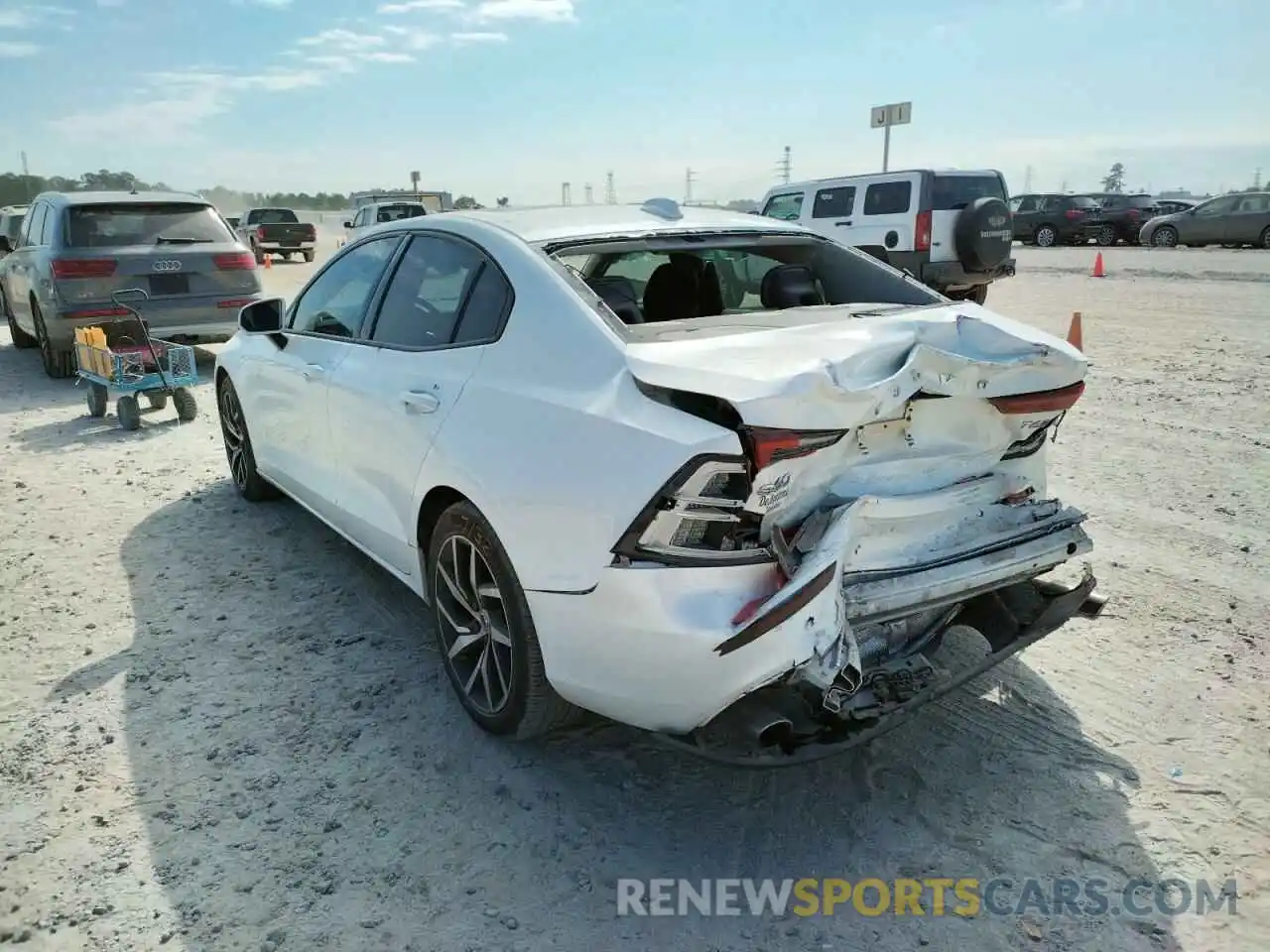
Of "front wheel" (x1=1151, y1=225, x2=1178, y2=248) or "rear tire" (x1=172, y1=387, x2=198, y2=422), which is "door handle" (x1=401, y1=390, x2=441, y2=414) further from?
"front wheel" (x1=1151, y1=225, x2=1178, y2=248)

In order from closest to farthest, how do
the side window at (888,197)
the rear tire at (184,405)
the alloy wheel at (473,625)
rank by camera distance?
the alloy wheel at (473,625)
the rear tire at (184,405)
the side window at (888,197)

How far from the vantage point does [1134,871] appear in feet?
8.32

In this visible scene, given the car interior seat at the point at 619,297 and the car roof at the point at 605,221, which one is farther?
the car roof at the point at 605,221

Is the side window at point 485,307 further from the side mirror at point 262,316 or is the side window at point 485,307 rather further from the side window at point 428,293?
the side mirror at point 262,316

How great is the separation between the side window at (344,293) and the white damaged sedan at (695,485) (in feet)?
0.69

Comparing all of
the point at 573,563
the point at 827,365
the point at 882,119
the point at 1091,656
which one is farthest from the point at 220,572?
the point at 882,119

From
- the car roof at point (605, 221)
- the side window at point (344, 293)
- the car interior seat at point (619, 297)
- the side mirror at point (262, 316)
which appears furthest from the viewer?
the side mirror at point (262, 316)

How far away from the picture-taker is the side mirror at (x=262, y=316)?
4.88 meters

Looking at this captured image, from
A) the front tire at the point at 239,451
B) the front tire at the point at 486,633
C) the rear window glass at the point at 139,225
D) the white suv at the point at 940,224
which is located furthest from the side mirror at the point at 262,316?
the white suv at the point at 940,224

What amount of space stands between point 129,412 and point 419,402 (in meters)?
5.32

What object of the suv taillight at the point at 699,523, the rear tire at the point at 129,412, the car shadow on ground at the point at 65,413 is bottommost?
the car shadow on ground at the point at 65,413

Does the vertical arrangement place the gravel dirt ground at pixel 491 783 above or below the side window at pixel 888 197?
below

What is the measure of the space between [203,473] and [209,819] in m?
4.10

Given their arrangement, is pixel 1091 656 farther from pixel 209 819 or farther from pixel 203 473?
pixel 203 473
